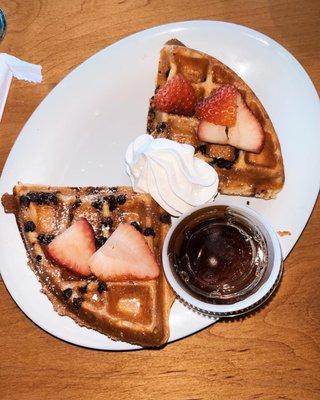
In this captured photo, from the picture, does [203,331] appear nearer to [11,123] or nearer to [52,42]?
[11,123]

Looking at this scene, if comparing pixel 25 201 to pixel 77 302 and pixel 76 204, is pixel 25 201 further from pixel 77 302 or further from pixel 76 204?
pixel 77 302

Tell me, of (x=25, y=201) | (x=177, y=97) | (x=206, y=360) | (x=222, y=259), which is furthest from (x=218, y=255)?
(x=25, y=201)

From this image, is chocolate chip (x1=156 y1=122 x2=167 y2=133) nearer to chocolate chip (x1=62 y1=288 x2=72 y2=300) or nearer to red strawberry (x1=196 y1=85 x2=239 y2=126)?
red strawberry (x1=196 y1=85 x2=239 y2=126)

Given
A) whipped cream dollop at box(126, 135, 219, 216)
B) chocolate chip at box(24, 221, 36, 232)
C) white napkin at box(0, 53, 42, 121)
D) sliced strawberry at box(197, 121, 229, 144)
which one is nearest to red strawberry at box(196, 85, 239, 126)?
sliced strawberry at box(197, 121, 229, 144)

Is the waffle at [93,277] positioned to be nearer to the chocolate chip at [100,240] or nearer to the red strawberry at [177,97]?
the chocolate chip at [100,240]

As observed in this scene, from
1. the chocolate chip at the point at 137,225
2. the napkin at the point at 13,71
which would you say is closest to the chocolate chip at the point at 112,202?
the chocolate chip at the point at 137,225

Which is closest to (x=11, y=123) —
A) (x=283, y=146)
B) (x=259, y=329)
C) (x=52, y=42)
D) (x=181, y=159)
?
(x=52, y=42)
